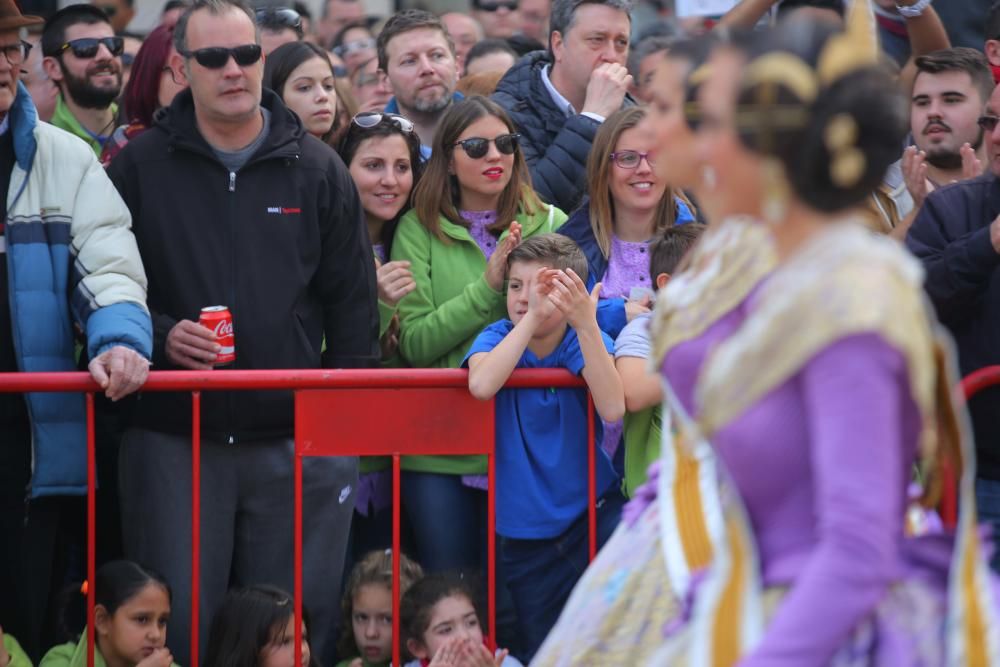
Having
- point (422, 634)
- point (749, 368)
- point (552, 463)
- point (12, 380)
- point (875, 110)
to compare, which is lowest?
point (422, 634)

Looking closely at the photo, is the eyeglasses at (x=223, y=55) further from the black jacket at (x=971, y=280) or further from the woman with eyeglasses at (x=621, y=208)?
the black jacket at (x=971, y=280)

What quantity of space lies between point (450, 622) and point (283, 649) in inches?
20.1

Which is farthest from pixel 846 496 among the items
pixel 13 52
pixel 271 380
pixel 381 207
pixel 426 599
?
pixel 381 207

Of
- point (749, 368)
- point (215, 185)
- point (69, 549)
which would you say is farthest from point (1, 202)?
point (749, 368)

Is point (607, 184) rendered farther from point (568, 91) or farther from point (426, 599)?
point (426, 599)

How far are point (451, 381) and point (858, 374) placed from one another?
2.48 m

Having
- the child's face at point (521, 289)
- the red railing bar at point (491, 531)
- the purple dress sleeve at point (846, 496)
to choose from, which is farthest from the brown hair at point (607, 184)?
the purple dress sleeve at point (846, 496)

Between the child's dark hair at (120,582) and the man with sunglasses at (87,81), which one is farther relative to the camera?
the man with sunglasses at (87,81)

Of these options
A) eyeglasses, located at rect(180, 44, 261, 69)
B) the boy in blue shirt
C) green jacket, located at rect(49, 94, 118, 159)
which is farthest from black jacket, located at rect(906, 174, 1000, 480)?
green jacket, located at rect(49, 94, 118, 159)

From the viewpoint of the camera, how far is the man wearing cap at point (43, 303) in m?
4.82

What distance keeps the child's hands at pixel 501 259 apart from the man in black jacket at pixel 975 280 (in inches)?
51.2

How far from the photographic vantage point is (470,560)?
17.2 feet

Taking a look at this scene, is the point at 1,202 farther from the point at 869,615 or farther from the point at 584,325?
the point at 869,615

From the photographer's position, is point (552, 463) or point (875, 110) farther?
point (552, 463)
